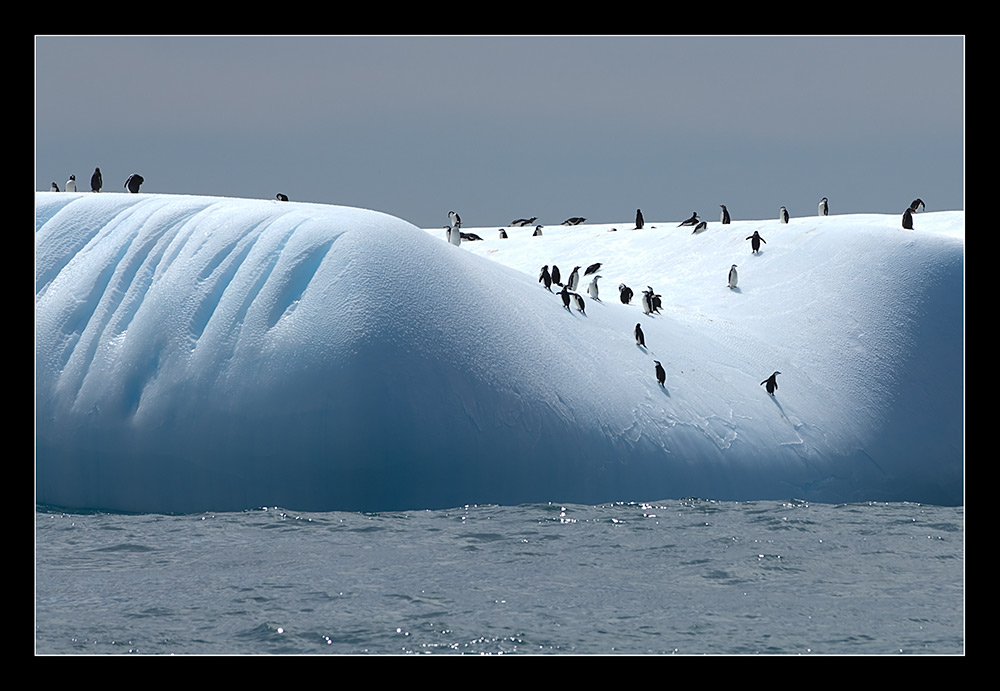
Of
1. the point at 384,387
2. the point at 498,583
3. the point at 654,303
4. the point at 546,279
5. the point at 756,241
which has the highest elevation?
the point at 756,241

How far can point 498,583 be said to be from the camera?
10.4 metres

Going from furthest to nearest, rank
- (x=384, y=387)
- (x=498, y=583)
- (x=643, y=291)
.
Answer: (x=643, y=291) → (x=384, y=387) → (x=498, y=583)

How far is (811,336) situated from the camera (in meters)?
18.6

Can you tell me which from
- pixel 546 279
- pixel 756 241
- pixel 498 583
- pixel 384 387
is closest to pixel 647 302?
pixel 546 279

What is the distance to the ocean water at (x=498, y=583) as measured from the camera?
8.77 m

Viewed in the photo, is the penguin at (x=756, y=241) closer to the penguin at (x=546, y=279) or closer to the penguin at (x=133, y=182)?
the penguin at (x=546, y=279)

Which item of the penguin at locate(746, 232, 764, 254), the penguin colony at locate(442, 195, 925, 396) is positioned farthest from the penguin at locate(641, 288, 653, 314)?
the penguin at locate(746, 232, 764, 254)

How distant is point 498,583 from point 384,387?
12.5ft

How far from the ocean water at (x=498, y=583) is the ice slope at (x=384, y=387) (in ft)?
1.83

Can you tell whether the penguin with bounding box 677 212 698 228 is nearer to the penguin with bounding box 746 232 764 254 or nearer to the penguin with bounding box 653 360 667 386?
the penguin with bounding box 746 232 764 254

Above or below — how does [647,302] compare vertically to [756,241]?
below

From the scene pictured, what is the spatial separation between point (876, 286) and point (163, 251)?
441 inches

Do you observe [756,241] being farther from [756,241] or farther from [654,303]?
[654,303]
